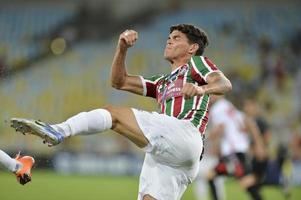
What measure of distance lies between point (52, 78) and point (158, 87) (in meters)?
14.3

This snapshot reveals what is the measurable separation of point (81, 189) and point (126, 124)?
8875mm

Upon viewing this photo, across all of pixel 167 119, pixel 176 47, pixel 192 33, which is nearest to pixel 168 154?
pixel 167 119

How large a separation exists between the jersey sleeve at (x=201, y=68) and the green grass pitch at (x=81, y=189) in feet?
22.8

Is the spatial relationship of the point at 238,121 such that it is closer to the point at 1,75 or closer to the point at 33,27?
the point at 1,75

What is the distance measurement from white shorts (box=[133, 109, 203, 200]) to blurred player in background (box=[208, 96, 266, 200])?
404 centimetres

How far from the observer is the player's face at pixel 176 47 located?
582 centimetres

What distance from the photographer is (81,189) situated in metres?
13.9

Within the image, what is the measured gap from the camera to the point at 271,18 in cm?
2023

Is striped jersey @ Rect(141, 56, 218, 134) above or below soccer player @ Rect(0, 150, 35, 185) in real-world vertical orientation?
above

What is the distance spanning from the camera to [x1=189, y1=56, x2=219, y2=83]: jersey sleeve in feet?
17.8

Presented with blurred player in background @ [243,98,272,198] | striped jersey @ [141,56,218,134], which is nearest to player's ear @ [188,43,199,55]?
striped jersey @ [141,56,218,134]

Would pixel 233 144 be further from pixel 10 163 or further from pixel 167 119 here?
pixel 10 163

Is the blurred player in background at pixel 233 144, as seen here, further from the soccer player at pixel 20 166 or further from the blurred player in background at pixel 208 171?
the soccer player at pixel 20 166

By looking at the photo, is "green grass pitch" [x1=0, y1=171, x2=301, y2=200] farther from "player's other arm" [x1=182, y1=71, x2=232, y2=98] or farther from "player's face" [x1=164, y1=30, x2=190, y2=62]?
"player's other arm" [x1=182, y1=71, x2=232, y2=98]
